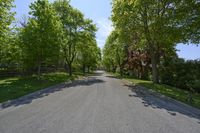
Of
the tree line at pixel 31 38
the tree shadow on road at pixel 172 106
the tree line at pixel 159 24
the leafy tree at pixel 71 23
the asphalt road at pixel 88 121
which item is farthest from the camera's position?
the leafy tree at pixel 71 23

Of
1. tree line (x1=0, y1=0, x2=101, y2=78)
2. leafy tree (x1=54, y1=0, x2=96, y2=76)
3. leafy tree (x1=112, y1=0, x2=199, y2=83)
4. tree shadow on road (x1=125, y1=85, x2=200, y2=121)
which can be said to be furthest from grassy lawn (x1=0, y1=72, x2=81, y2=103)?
leafy tree (x1=54, y1=0, x2=96, y2=76)

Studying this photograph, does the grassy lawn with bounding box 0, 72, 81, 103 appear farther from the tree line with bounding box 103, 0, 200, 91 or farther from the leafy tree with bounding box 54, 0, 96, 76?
the leafy tree with bounding box 54, 0, 96, 76

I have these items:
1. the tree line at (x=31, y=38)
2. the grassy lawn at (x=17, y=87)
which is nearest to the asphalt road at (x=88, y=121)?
the grassy lawn at (x=17, y=87)

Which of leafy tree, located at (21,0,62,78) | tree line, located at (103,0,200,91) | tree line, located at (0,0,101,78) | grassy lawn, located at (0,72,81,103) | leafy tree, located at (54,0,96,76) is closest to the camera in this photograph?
grassy lawn, located at (0,72,81,103)

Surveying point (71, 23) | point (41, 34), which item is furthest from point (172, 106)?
point (71, 23)

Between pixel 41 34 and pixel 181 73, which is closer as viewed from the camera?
pixel 41 34

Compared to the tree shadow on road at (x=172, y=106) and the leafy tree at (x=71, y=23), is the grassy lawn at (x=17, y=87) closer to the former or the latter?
the tree shadow on road at (x=172, y=106)

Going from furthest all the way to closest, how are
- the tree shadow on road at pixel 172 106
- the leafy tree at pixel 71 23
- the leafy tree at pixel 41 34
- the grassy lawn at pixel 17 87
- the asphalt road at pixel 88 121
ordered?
the leafy tree at pixel 71 23 < the leafy tree at pixel 41 34 < the grassy lawn at pixel 17 87 < the tree shadow on road at pixel 172 106 < the asphalt road at pixel 88 121

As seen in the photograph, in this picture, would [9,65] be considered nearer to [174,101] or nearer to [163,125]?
[174,101]

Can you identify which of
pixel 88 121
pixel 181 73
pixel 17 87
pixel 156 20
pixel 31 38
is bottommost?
pixel 88 121

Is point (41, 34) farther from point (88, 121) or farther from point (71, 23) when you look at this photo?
point (88, 121)

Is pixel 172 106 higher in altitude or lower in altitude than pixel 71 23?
lower

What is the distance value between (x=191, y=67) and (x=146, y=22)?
7.80 metres

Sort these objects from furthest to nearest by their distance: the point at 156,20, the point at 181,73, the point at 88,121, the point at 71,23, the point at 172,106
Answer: the point at 71,23
the point at 181,73
the point at 156,20
the point at 172,106
the point at 88,121
